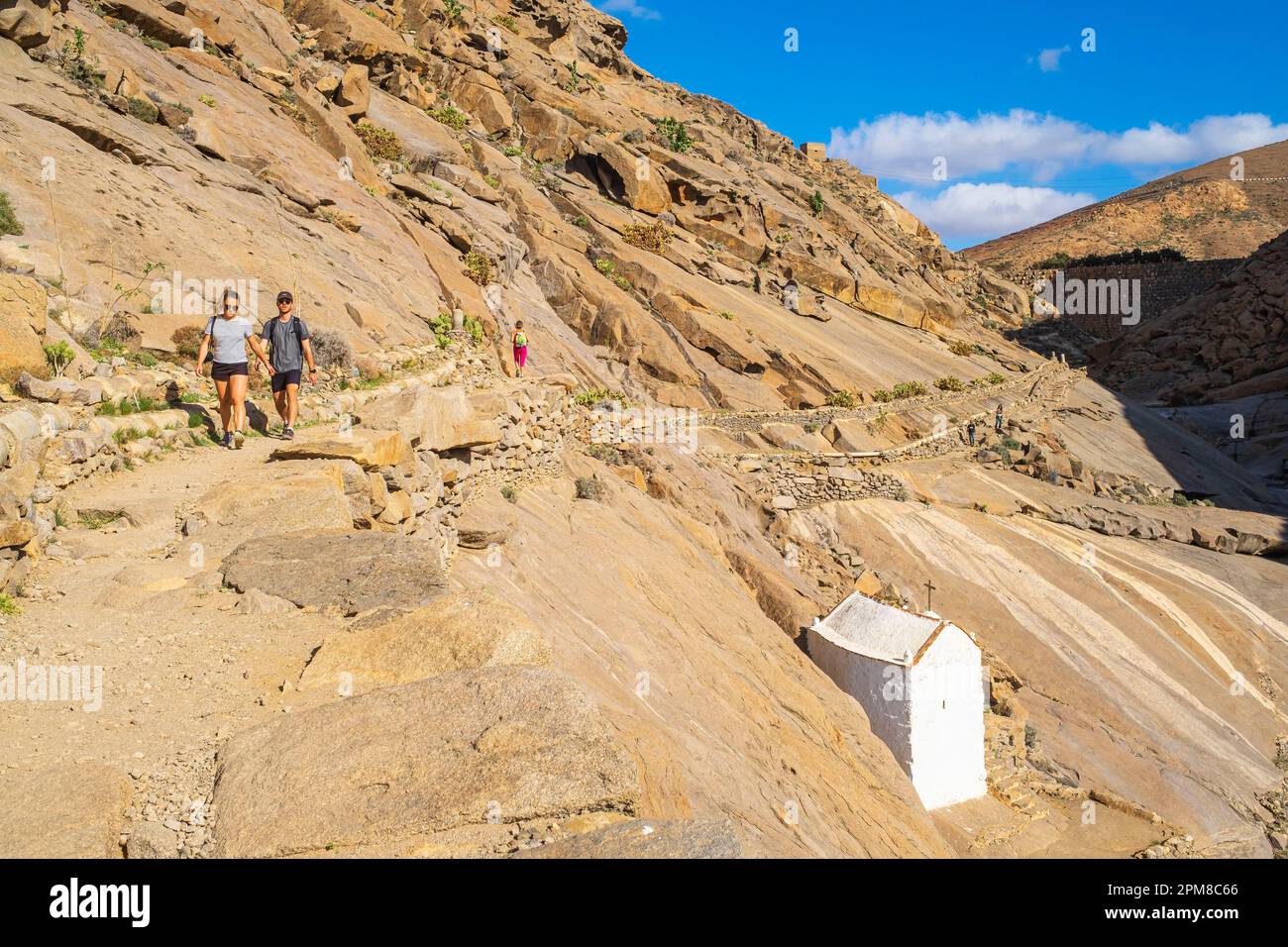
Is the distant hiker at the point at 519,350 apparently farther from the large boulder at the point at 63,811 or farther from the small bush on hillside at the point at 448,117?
the small bush on hillside at the point at 448,117

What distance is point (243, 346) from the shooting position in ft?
31.0

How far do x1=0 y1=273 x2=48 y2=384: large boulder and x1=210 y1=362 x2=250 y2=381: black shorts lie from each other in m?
1.62

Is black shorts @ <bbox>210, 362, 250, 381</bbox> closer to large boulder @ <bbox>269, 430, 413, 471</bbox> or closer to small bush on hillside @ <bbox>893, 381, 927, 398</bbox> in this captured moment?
large boulder @ <bbox>269, 430, 413, 471</bbox>

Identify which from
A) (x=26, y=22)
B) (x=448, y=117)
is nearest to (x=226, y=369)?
(x=26, y=22)

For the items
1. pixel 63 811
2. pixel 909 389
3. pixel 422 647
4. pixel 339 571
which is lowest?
pixel 63 811

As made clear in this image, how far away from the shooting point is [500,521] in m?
10.0

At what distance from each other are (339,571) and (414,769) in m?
2.62

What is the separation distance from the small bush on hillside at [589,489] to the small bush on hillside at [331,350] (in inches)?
154

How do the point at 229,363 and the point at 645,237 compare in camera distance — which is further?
the point at 645,237

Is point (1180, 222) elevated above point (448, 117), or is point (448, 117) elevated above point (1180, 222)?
point (1180, 222)

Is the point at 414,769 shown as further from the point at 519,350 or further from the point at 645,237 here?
the point at 645,237

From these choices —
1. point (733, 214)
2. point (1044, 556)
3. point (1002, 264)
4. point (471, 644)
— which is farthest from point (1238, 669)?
point (1002, 264)
